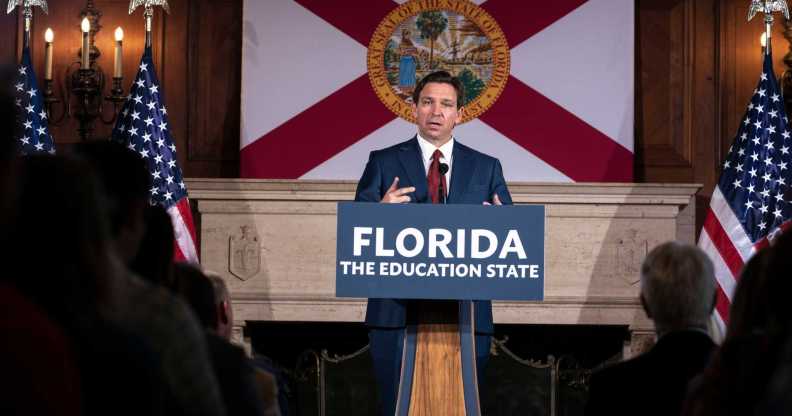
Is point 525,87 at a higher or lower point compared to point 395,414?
higher

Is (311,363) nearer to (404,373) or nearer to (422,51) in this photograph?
(422,51)

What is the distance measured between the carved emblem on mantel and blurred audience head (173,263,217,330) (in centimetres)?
385

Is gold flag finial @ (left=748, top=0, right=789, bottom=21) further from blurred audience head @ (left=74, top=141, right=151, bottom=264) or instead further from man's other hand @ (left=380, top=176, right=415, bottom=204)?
blurred audience head @ (left=74, top=141, right=151, bottom=264)

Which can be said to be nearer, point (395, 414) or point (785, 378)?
point (785, 378)

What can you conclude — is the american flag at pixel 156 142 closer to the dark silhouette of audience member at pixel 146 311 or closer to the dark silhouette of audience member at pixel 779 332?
the dark silhouette of audience member at pixel 146 311

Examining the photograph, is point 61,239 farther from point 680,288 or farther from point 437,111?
point 437,111

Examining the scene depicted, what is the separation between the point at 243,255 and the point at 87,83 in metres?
1.15

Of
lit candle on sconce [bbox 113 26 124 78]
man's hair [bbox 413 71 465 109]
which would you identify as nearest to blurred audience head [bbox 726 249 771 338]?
man's hair [bbox 413 71 465 109]

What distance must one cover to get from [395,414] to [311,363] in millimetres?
2589

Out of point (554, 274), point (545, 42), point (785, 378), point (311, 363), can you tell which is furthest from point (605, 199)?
point (785, 378)

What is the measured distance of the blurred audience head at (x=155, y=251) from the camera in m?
2.19

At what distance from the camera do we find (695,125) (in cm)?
651

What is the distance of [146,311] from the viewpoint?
182 cm

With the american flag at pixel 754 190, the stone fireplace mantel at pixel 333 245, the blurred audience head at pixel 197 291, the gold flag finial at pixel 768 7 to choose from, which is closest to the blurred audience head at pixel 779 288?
the blurred audience head at pixel 197 291
